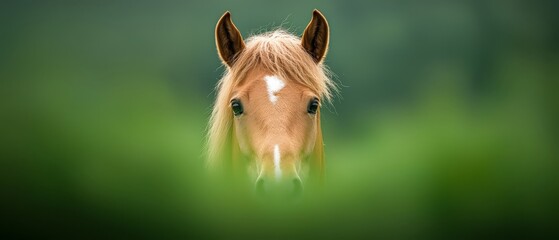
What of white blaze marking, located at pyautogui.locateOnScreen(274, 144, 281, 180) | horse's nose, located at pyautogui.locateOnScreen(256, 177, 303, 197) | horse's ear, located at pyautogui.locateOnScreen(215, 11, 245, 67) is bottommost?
horse's nose, located at pyautogui.locateOnScreen(256, 177, 303, 197)

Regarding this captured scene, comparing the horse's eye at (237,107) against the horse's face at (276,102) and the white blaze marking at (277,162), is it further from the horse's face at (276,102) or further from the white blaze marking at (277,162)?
the white blaze marking at (277,162)

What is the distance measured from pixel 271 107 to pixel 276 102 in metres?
0.02

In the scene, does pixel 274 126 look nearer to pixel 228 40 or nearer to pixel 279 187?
pixel 279 187

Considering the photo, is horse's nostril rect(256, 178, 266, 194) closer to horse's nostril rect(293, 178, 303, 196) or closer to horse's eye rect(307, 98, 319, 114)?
horse's nostril rect(293, 178, 303, 196)

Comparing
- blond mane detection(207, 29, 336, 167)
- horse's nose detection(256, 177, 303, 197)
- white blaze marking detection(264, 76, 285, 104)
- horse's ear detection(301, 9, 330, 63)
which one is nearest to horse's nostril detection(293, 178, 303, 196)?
horse's nose detection(256, 177, 303, 197)

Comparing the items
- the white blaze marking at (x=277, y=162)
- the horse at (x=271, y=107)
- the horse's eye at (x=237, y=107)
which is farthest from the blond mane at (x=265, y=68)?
the white blaze marking at (x=277, y=162)

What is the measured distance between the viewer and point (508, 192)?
5.05 feet

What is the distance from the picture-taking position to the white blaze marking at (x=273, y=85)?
55.9 inches

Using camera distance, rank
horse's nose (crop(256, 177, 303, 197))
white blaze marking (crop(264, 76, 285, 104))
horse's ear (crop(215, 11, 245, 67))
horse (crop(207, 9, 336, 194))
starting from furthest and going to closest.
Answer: horse's ear (crop(215, 11, 245, 67)) < white blaze marking (crop(264, 76, 285, 104)) < horse (crop(207, 9, 336, 194)) < horse's nose (crop(256, 177, 303, 197))

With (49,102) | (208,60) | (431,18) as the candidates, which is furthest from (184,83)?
(431,18)

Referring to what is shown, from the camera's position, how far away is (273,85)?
147 centimetres

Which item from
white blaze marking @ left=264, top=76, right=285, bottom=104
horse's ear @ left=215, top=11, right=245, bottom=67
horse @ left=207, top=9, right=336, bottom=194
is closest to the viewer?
horse @ left=207, top=9, right=336, bottom=194

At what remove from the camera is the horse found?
1.29 meters

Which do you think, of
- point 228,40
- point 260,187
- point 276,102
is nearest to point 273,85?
point 276,102
